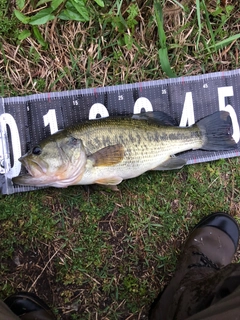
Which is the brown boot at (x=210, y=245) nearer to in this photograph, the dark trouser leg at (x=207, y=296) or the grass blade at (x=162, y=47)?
the dark trouser leg at (x=207, y=296)

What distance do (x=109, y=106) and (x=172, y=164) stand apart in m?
0.80

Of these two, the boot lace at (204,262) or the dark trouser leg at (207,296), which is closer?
the dark trouser leg at (207,296)

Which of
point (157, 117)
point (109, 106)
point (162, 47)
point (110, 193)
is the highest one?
point (162, 47)

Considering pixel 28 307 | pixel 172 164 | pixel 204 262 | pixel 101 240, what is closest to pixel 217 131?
pixel 172 164

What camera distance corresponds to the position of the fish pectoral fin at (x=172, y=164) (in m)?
3.26

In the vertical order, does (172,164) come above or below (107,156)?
below

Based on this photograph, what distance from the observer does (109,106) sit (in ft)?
11.1

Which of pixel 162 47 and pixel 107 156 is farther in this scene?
pixel 162 47

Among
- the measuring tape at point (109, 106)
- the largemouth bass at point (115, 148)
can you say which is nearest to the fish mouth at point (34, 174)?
the largemouth bass at point (115, 148)

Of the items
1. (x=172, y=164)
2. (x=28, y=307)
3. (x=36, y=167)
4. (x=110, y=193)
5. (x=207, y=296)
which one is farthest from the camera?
(x=110, y=193)

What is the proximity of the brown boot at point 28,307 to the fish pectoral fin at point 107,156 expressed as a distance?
4.31ft

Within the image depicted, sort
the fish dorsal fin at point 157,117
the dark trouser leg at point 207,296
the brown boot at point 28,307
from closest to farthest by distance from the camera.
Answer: the dark trouser leg at point 207,296 → the brown boot at point 28,307 → the fish dorsal fin at point 157,117

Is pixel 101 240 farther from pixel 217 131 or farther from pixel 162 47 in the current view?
pixel 162 47

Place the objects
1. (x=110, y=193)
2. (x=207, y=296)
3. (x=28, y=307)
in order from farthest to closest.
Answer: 1. (x=110, y=193)
2. (x=28, y=307)
3. (x=207, y=296)
